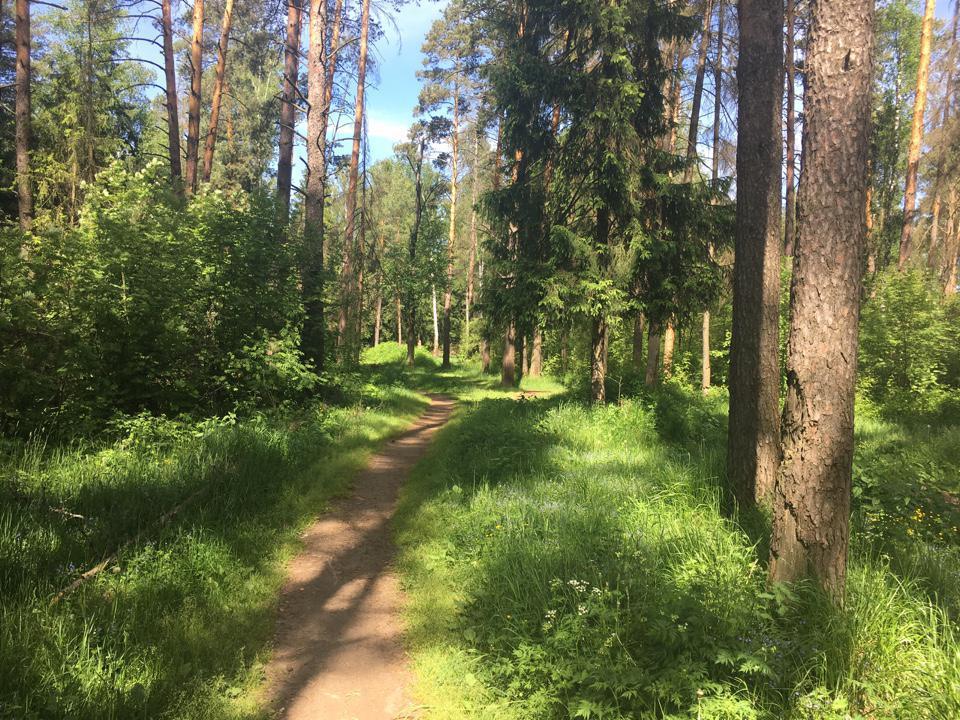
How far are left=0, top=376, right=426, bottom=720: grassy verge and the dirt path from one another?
0.70ft

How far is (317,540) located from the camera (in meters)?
5.79

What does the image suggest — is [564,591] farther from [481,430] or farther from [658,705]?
[481,430]

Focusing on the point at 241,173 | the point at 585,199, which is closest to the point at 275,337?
the point at 585,199

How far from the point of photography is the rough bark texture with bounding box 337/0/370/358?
561 inches

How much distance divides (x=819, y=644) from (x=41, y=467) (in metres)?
7.45

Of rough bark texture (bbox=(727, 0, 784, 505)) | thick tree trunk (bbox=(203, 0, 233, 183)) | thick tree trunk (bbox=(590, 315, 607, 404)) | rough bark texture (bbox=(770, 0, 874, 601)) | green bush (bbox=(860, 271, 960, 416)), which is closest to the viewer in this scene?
rough bark texture (bbox=(770, 0, 874, 601))

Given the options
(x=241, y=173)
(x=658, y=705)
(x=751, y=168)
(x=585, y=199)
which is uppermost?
(x=241, y=173)

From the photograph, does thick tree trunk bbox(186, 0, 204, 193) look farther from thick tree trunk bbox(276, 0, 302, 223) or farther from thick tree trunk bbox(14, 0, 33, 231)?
thick tree trunk bbox(14, 0, 33, 231)

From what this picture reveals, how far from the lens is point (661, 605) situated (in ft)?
10.9

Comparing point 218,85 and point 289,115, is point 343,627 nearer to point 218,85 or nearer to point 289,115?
point 289,115

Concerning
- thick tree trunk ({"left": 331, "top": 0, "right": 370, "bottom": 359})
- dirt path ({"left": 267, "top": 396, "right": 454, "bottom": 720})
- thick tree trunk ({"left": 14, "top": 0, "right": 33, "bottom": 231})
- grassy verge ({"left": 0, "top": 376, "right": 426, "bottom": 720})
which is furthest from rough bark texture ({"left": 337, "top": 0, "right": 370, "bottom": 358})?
dirt path ({"left": 267, "top": 396, "right": 454, "bottom": 720})

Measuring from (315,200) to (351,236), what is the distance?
7532 millimetres

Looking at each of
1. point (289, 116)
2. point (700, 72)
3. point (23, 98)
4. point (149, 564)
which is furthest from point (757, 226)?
point (23, 98)

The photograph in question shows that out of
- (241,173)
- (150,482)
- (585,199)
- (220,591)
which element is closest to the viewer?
(220,591)
